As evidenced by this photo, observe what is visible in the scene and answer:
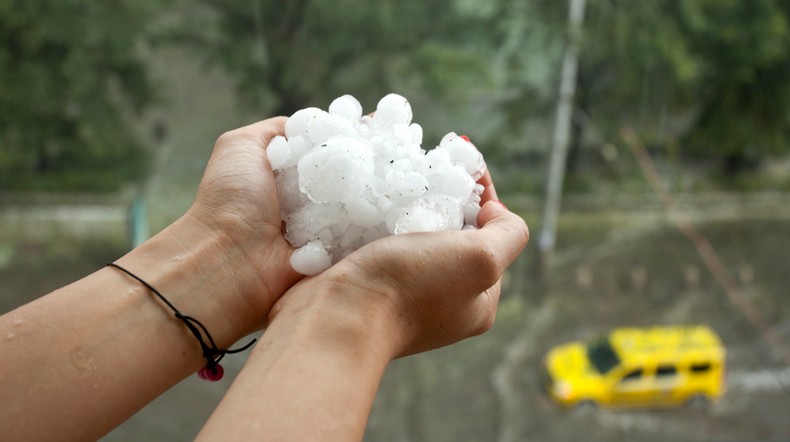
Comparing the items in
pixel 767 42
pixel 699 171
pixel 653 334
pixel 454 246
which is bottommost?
pixel 653 334

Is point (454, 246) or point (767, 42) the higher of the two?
point (454, 246)

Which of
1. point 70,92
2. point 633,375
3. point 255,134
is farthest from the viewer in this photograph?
point 70,92

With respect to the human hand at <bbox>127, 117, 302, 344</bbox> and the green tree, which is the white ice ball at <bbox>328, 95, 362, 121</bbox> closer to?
the human hand at <bbox>127, 117, 302, 344</bbox>

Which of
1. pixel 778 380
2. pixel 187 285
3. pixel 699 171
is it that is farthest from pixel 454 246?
pixel 699 171

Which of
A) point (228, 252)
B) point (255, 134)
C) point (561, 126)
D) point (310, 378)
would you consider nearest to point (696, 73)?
point (561, 126)

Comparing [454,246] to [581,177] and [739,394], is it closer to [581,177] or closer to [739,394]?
[739,394]

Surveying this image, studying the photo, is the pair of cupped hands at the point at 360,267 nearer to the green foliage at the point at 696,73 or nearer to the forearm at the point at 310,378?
the forearm at the point at 310,378

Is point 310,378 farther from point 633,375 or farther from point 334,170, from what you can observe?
point 633,375

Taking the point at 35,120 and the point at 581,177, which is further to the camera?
the point at 581,177
